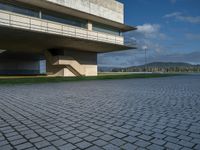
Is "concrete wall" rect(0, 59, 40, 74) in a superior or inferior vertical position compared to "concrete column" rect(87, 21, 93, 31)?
inferior

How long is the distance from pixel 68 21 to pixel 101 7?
7108 millimetres

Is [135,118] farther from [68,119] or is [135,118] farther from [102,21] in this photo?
[102,21]

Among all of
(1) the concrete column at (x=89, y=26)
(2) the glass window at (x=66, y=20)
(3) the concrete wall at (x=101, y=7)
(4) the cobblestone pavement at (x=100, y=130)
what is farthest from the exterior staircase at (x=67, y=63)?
(4) the cobblestone pavement at (x=100, y=130)

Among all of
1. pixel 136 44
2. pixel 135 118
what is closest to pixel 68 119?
pixel 135 118

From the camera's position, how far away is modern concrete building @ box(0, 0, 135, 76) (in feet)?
66.6

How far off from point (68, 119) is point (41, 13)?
2234 cm

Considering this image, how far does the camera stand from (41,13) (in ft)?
77.0

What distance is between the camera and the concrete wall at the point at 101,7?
2568 centimetres

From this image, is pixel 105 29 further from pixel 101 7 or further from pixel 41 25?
pixel 41 25

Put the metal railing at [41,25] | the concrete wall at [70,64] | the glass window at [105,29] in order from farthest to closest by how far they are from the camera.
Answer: the glass window at [105,29] → the concrete wall at [70,64] → the metal railing at [41,25]

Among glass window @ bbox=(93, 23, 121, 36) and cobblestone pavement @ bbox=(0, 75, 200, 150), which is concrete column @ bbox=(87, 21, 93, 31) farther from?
cobblestone pavement @ bbox=(0, 75, 200, 150)

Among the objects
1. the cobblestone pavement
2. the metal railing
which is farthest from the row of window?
the cobblestone pavement

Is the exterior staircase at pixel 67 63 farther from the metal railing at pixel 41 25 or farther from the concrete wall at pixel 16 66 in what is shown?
the concrete wall at pixel 16 66

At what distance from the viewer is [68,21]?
26.4 metres
